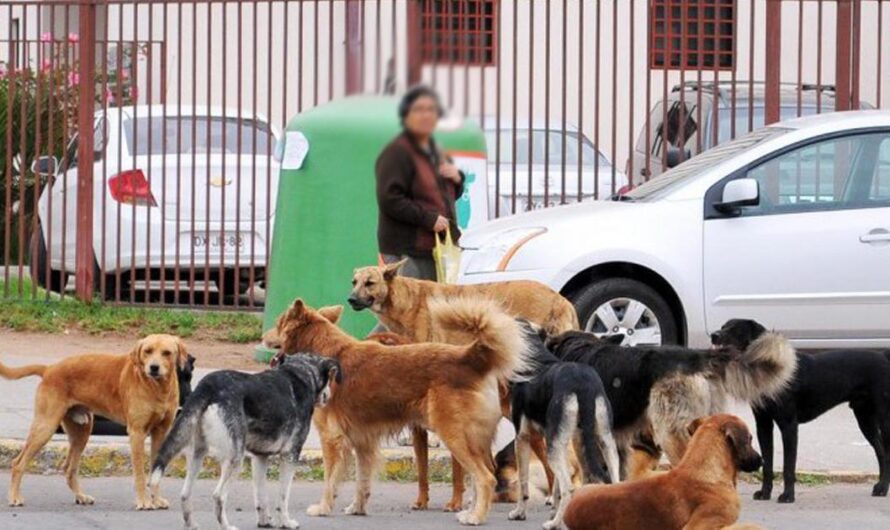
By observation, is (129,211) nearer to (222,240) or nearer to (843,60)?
(222,240)

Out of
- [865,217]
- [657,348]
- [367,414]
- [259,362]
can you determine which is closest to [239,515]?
[367,414]

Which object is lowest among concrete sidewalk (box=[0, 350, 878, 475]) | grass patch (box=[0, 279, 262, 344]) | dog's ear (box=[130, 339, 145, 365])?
concrete sidewalk (box=[0, 350, 878, 475])

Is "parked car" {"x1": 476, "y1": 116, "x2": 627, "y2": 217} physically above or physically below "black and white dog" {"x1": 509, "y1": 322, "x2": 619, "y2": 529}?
above

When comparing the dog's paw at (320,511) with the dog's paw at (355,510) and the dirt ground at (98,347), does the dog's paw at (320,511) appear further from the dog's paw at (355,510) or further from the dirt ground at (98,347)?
the dirt ground at (98,347)

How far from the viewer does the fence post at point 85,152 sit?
40.4 feet

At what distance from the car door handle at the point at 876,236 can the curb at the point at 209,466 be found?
6.62 feet

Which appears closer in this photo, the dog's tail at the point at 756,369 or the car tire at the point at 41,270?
the dog's tail at the point at 756,369

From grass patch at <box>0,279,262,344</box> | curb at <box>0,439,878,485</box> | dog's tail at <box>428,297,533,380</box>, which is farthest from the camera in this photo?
grass patch at <box>0,279,262,344</box>

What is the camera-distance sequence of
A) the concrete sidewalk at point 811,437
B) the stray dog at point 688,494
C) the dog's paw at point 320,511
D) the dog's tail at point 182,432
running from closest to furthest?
the stray dog at point 688,494
the dog's tail at point 182,432
the dog's paw at point 320,511
the concrete sidewalk at point 811,437

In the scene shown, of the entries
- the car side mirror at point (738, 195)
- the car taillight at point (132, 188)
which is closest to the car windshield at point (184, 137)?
the car taillight at point (132, 188)

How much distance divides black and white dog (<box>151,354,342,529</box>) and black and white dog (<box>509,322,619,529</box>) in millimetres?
884

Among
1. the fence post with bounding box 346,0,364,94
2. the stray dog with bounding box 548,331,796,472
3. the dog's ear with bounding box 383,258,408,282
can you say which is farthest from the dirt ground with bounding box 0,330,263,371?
the fence post with bounding box 346,0,364,94

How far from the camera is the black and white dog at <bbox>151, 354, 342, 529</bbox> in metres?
6.20

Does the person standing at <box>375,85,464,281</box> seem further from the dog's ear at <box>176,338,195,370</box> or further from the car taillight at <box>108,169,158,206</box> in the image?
the car taillight at <box>108,169,158,206</box>
